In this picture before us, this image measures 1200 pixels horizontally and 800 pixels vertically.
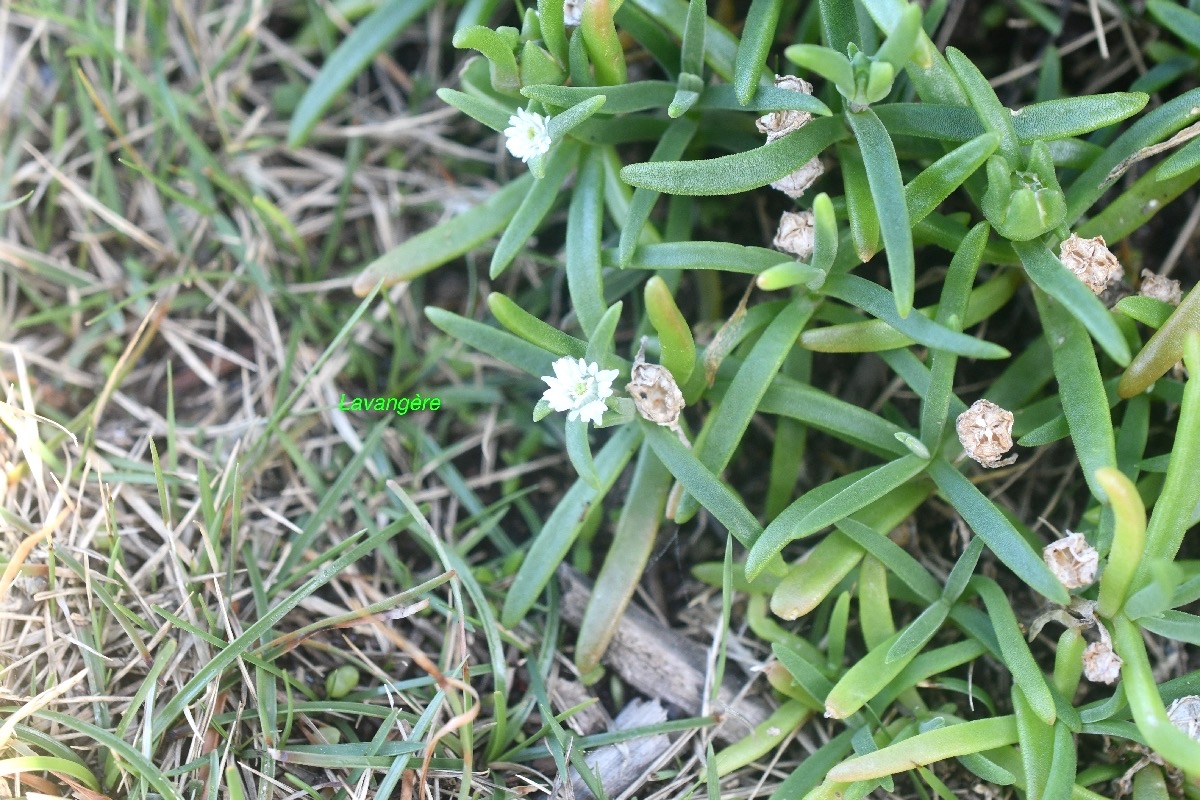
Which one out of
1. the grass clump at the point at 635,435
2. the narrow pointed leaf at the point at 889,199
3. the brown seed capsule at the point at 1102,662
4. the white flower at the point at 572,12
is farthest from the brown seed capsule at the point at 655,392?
the brown seed capsule at the point at 1102,662

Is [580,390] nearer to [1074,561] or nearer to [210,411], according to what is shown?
[1074,561]

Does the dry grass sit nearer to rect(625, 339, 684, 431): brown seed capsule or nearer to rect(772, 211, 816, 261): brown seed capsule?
rect(625, 339, 684, 431): brown seed capsule

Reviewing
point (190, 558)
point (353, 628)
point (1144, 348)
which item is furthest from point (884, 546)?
point (190, 558)

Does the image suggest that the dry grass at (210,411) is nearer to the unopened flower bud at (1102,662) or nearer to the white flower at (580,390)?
the white flower at (580,390)

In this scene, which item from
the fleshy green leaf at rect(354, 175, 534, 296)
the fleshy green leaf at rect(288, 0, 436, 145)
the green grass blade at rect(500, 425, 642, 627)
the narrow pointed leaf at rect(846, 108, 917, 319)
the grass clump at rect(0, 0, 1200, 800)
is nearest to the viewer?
the narrow pointed leaf at rect(846, 108, 917, 319)

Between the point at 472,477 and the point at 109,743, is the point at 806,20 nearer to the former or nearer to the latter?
the point at 472,477

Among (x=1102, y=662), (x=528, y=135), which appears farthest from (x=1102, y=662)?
(x=528, y=135)

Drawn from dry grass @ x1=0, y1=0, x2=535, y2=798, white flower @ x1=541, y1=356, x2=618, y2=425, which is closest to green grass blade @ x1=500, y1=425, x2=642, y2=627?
dry grass @ x1=0, y1=0, x2=535, y2=798
